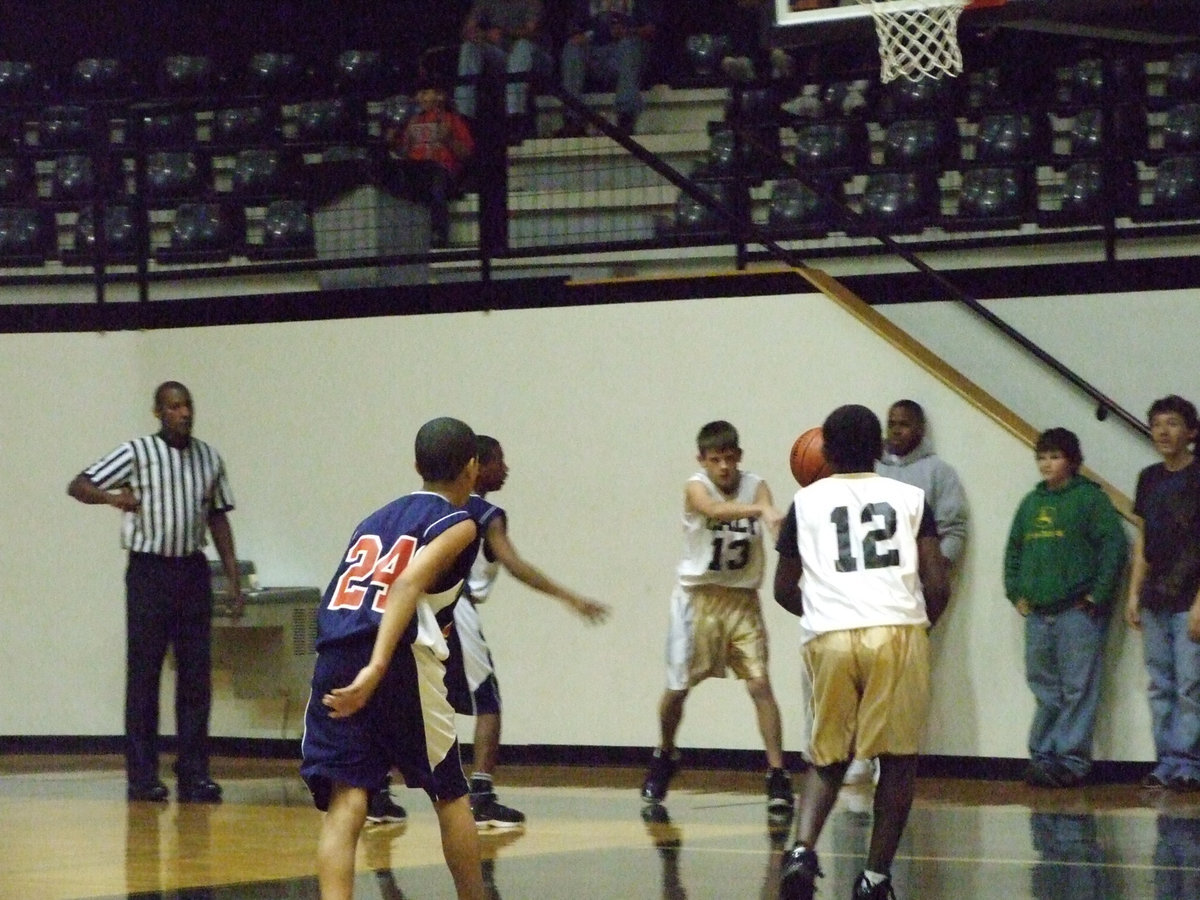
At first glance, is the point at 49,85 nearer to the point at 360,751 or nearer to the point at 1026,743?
the point at 1026,743

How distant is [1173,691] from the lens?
10836mm

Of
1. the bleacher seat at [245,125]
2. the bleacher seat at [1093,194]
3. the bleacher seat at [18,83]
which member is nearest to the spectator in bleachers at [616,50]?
the bleacher seat at [245,125]

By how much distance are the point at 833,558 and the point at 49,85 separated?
1379 cm

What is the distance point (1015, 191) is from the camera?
13359mm

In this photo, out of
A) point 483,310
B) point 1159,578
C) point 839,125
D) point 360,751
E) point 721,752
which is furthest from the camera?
point 839,125

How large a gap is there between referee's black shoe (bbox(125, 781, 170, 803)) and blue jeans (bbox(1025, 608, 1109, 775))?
472 cm

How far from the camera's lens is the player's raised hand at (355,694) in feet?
19.4

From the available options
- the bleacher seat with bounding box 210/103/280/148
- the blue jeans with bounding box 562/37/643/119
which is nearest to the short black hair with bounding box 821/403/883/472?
the bleacher seat with bounding box 210/103/280/148

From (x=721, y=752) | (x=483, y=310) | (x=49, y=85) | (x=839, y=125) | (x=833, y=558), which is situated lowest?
(x=721, y=752)

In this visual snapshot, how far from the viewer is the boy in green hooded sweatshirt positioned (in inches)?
433

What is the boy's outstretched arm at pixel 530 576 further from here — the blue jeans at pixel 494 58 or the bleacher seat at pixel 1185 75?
the blue jeans at pixel 494 58

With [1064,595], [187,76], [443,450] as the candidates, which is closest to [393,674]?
[443,450]

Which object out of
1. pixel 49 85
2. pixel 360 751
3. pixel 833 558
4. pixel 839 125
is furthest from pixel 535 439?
pixel 49 85

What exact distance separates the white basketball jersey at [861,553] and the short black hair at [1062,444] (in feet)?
13.5
